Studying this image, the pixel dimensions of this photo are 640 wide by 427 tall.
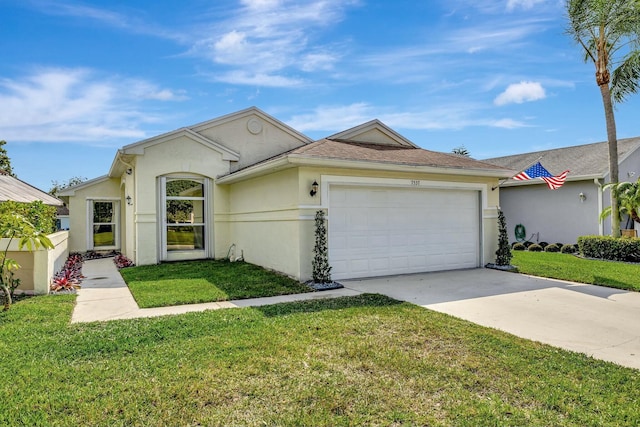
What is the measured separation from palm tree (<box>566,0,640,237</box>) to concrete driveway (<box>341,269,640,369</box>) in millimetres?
7664

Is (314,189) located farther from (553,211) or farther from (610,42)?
(553,211)

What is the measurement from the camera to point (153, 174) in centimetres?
1180

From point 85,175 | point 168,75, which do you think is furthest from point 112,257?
point 85,175

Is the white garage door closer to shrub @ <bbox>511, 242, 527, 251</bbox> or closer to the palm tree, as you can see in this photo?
the palm tree

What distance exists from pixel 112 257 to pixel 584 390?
15171mm

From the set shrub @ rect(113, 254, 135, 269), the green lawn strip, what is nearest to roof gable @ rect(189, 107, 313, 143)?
shrub @ rect(113, 254, 135, 269)

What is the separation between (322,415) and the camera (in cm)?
305

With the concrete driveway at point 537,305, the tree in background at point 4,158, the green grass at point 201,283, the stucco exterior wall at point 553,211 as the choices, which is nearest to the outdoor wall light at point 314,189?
the green grass at point 201,283

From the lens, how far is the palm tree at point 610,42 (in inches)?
500

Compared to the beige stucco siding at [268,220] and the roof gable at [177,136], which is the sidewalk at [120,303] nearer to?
the beige stucco siding at [268,220]

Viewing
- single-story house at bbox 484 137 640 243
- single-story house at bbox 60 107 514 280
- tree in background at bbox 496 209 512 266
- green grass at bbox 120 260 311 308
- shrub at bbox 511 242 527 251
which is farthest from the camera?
shrub at bbox 511 242 527 251

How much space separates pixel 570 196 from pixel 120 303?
1695 centimetres

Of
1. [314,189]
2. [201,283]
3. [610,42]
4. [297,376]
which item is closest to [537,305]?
[314,189]

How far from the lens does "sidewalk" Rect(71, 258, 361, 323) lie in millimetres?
6109
